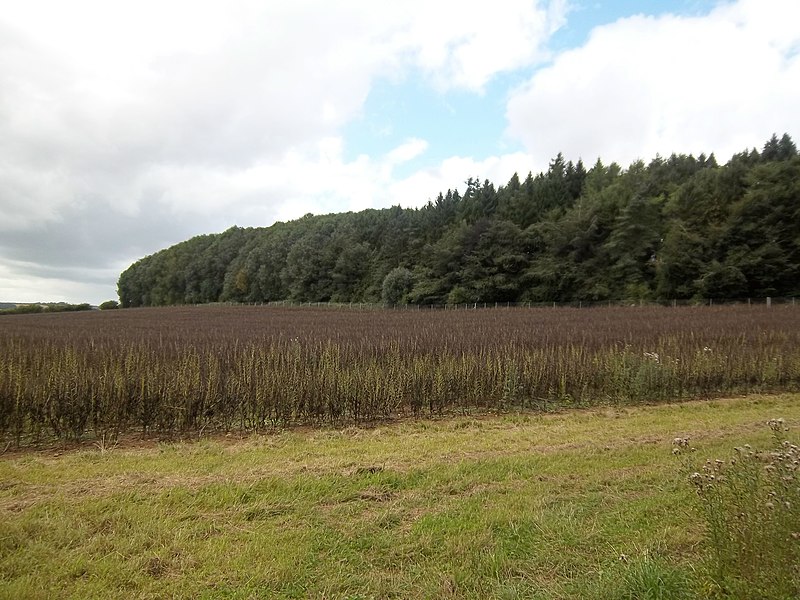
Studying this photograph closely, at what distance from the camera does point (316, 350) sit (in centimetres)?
1159

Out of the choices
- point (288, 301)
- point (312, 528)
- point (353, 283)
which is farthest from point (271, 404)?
point (288, 301)

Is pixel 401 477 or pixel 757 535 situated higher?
pixel 757 535

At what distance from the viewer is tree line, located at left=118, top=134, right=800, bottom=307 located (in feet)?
119

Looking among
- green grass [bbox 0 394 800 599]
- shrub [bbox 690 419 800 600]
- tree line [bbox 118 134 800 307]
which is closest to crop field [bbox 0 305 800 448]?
green grass [bbox 0 394 800 599]

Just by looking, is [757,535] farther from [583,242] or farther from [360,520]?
[583,242]

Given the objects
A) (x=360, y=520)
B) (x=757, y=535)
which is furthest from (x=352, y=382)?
(x=757, y=535)

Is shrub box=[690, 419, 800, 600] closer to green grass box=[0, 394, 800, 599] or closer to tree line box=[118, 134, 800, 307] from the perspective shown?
green grass box=[0, 394, 800, 599]

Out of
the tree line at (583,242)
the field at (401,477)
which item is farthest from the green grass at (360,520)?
the tree line at (583,242)

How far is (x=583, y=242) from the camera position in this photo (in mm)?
45562

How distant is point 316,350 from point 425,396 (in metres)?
3.73

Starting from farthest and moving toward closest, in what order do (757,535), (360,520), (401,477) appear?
(401,477), (360,520), (757,535)

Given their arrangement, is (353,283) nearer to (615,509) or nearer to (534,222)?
(534,222)

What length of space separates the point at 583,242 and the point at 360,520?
46.1 m

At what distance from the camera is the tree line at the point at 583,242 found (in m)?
36.2
